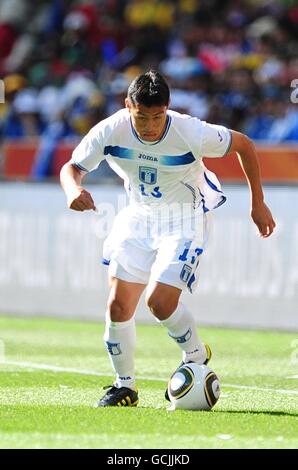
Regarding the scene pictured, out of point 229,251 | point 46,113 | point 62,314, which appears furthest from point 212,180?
point 46,113

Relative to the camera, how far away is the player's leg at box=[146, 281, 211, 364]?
794 cm

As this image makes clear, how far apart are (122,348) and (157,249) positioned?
0.71 meters

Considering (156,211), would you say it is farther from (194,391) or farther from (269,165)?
(269,165)

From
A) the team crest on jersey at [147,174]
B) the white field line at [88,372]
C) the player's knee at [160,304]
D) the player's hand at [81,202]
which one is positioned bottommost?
the white field line at [88,372]

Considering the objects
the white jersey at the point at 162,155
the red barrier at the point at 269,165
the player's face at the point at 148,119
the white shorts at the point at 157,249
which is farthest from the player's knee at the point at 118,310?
the red barrier at the point at 269,165

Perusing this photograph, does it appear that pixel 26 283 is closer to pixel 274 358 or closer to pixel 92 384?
pixel 274 358

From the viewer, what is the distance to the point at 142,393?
29.2 ft

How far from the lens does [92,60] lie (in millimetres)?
21891

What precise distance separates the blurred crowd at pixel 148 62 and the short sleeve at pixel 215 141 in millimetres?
8401

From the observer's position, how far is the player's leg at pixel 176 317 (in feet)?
26.0

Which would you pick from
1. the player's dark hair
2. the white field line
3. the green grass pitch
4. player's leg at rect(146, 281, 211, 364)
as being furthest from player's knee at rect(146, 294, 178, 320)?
the white field line

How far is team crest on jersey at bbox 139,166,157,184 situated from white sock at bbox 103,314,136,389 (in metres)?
0.94

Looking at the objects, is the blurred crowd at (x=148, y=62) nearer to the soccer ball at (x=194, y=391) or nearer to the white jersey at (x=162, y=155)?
the white jersey at (x=162, y=155)

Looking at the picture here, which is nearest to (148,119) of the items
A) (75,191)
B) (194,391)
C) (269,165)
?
(75,191)
